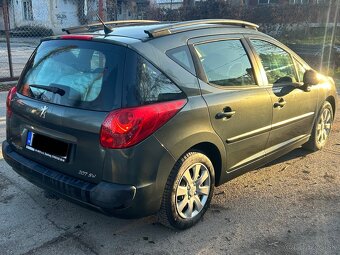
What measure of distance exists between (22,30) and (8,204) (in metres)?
31.1

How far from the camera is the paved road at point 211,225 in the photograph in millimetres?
3230

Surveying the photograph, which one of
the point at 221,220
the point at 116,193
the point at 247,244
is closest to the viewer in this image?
the point at 116,193

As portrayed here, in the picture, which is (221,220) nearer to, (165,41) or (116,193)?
(116,193)

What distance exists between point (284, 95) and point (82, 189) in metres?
2.45

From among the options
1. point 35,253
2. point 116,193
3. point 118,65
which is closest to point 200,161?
point 116,193

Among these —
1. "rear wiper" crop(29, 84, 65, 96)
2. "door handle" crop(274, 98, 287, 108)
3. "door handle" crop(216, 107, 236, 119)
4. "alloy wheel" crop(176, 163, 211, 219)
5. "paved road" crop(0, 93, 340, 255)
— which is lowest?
"paved road" crop(0, 93, 340, 255)

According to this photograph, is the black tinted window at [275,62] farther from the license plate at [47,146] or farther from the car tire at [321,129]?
the license plate at [47,146]

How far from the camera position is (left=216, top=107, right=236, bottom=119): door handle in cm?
355

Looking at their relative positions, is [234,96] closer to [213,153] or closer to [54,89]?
[213,153]

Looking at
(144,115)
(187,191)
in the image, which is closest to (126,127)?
(144,115)

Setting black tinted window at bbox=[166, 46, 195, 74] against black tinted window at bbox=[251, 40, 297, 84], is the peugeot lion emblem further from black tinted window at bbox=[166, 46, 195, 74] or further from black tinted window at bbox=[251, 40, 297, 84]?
black tinted window at bbox=[251, 40, 297, 84]

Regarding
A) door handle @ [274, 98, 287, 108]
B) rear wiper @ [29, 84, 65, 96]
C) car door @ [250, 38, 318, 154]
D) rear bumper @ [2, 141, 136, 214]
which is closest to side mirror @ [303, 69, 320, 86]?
car door @ [250, 38, 318, 154]

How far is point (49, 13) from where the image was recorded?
3181 centimetres

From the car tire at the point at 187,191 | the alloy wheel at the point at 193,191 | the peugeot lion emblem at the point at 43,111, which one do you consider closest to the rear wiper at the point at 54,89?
the peugeot lion emblem at the point at 43,111
